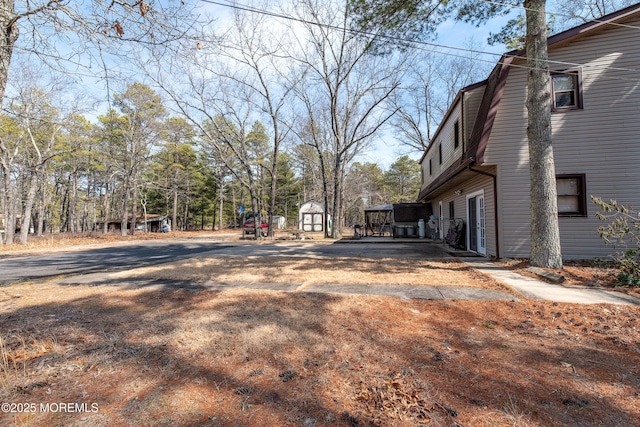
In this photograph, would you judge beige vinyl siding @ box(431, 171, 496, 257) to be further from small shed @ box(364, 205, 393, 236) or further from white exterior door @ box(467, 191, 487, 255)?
small shed @ box(364, 205, 393, 236)

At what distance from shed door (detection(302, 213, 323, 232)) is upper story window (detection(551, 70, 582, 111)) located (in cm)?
2376

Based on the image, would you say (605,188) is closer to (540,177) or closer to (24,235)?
(540,177)

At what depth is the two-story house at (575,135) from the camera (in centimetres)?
739

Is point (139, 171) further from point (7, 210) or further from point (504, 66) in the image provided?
point (504, 66)

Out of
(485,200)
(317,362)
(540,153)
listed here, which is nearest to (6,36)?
(317,362)

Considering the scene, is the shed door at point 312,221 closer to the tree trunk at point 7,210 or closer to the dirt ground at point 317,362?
the tree trunk at point 7,210

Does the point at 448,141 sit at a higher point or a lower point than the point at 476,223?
higher

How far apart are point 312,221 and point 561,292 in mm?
26498

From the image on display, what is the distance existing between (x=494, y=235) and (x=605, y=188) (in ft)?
8.97

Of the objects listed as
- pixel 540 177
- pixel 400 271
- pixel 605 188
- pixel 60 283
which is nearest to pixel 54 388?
pixel 60 283

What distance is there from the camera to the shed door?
3064 cm

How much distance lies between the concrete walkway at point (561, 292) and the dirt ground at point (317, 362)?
1.22 feet

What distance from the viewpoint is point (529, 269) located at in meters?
6.21

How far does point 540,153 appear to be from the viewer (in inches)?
251
